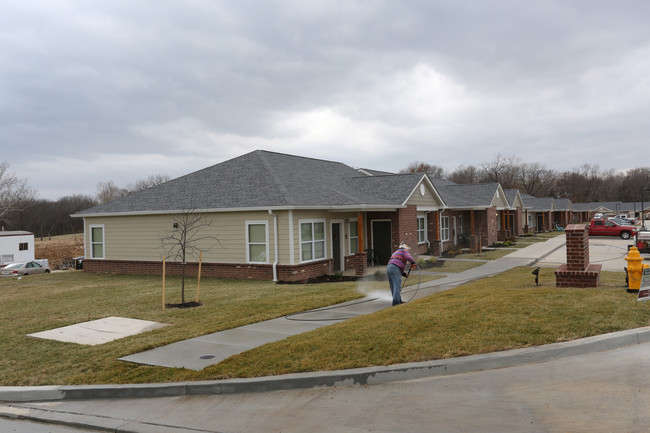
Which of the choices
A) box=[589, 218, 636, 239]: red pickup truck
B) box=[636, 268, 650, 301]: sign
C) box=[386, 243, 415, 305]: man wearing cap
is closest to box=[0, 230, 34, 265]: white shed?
box=[386, 243, 415, 305]: man wearing cap

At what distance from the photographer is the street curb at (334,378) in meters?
5.96

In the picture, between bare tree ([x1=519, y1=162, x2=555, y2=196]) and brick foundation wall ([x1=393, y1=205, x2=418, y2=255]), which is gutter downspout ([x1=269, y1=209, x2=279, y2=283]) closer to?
brick foundation wall ([x1=393, y1=205, x2=418, y2=255])

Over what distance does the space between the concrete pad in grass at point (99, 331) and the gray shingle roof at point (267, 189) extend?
306 inches

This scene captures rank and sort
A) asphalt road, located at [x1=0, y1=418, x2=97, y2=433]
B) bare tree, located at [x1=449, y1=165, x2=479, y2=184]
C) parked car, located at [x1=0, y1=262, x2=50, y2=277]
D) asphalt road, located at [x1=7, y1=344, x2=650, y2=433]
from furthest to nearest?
1. bare tree, located at [x1=449, y1=165, x2=479, y2=184]
2. parked car, located at [x1=0, y1=262, x2=50, y2=277]
3. asphalt road, located at [x1=0, y1=418, x2=97, y2=433]
4. asphalt road, located at [x1=7, y1=344, x2=650, y2=433]

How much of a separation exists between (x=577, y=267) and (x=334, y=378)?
6.62 m

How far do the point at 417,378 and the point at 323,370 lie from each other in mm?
1205

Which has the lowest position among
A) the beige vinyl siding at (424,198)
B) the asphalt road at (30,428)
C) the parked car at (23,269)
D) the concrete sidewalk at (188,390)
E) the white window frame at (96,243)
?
the parked car at (23,269)

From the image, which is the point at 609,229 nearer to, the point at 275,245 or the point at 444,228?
the point at 444,228

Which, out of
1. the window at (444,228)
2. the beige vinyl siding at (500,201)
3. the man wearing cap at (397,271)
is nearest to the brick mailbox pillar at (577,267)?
the man wearing cap at (397,271)

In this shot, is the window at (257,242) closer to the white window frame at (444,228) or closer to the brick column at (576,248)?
the brick column at (576,248)

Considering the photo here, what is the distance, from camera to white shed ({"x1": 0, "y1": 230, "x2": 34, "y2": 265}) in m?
49.9

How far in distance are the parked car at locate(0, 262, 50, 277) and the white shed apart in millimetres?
12648

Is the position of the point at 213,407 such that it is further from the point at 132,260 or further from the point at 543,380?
the point at 132,260

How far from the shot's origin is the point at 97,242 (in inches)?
922
